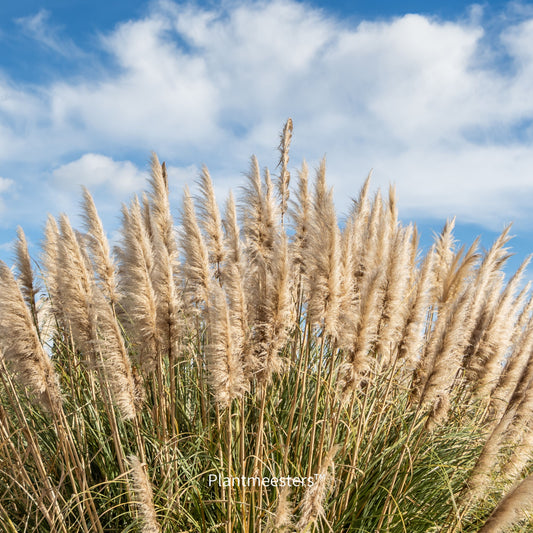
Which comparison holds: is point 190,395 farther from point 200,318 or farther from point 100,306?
point 100,306

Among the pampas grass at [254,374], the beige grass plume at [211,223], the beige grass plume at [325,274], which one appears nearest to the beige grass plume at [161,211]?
the pampas grass at [254,374]

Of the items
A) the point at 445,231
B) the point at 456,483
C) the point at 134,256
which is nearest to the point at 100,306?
the point at 134,256

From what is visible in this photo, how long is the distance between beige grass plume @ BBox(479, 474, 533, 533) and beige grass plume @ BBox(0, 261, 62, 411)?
95.5 inches

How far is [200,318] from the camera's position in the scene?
3.71 m

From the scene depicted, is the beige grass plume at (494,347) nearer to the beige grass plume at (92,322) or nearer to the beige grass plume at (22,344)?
the beige grass plume at (92,322)

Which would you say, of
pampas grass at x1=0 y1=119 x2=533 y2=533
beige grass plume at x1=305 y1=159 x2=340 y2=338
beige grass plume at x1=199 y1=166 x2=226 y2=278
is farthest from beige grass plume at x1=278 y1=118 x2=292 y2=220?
beige grass plume at x1=305 y1=159 x2=340 y2=338

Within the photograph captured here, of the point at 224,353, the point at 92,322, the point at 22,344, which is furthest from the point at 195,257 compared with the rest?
the point at 22,344

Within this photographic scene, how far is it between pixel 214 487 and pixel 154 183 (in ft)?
7.39

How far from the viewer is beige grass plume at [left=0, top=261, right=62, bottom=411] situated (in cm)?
277

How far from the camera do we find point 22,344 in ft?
9.16

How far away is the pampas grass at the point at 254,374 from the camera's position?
2721 mm

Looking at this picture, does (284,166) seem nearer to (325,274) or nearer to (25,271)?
(325,274)

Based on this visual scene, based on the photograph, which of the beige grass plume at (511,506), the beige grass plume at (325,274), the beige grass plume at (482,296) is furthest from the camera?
the beige grass plume at (482,296)

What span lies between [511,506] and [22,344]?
8.67 ft
